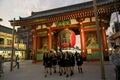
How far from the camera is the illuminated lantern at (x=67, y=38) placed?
1526 cm

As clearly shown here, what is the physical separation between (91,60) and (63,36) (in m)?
4.71

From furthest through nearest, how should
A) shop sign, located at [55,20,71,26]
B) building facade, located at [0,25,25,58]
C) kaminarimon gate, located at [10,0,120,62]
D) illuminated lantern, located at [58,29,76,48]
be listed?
building facade, located at [0,25,25,58]
shop sign, located at [55,20,71,26]
illuminated lantern, located at [58,29,76,48]
kaminarimon gate, located at [10,0,120,62]

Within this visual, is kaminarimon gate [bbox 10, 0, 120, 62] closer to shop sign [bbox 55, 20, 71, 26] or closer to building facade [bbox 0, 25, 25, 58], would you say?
shop sign [bbox 55, 20, 71, 26]

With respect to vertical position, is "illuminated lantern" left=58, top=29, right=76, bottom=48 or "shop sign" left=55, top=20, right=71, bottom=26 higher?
"shop sign" left=55, top=20, right=71, bottom=26

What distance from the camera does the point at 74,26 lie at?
1652 centimetres

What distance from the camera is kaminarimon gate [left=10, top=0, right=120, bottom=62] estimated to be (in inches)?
564

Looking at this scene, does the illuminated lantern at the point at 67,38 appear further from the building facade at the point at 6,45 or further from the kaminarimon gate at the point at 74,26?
the building facade at the point at 6,45

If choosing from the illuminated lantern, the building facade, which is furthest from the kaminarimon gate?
the building facade

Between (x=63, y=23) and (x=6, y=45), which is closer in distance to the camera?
(x=63, y=23)

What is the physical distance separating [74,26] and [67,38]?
6.66 feet

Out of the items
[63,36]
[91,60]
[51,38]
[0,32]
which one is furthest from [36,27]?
[0,32]

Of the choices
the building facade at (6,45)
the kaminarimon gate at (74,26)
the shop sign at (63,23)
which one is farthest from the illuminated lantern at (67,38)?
the building facade at (6,45)

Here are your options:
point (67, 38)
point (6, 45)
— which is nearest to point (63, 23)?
point (67, 38)

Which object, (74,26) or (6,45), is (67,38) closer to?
(74,26)
